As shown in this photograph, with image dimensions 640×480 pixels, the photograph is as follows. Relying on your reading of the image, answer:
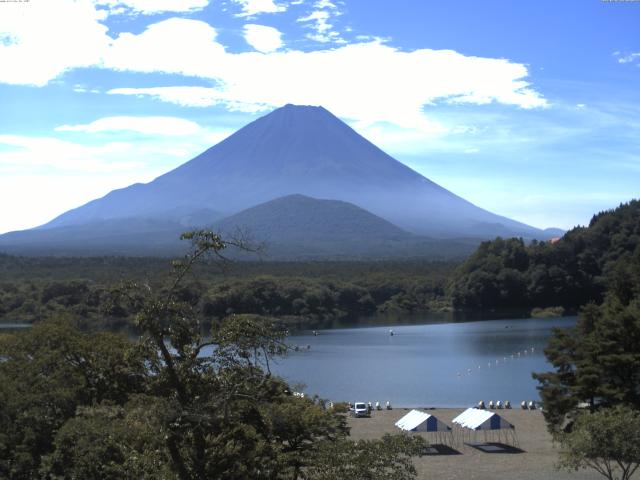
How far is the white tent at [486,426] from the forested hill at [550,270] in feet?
144

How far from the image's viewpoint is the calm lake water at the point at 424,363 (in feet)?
98.8

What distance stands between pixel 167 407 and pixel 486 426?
544 inches

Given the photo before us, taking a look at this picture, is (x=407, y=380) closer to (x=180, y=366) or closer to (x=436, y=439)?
(x=436, y=439)

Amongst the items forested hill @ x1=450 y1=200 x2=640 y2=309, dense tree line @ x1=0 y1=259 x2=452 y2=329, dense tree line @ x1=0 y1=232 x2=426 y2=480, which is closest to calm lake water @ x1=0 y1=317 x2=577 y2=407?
dense tree line @ x1=0 y1=259 x2=452 y2=329

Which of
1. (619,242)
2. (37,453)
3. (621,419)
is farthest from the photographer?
(619,242)

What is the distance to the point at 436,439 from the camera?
2050 centimetres

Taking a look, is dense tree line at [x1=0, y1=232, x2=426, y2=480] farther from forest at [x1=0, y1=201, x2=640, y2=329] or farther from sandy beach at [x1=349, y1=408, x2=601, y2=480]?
forest at [x1=0, y1=201, x2=640, y2=329]

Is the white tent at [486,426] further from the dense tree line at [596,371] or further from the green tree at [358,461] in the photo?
the green tree at [358,461]

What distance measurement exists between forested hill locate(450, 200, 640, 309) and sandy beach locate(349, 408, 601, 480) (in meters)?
42.7

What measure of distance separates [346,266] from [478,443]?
2622 inches

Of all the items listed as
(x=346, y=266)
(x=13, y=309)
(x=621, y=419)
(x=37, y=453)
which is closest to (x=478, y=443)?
(x=621, y=419)

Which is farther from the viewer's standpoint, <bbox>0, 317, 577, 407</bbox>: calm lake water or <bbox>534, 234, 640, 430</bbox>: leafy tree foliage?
<bbox>0, 317, 577, 407</bbox>: calm lake water

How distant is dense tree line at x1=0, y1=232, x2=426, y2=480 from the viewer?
6645mm

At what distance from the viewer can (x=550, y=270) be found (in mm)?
64688
